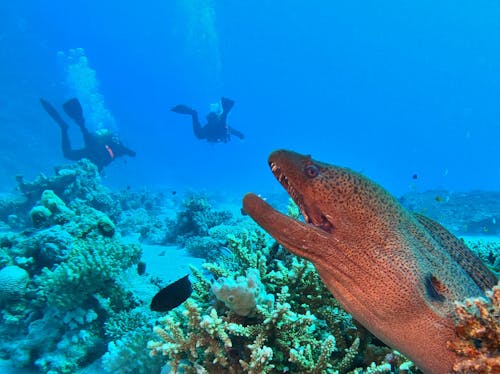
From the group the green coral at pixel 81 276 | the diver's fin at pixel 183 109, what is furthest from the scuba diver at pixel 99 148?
the green coral at pixel 81 276

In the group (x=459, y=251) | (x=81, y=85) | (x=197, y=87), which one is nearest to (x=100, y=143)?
(x=459, y=251)

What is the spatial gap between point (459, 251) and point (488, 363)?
975 millimetres

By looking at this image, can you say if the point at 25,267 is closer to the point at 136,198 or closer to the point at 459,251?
the point at 459,251

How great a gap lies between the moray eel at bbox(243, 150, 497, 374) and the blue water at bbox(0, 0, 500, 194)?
340ft

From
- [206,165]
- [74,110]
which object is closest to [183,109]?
[74,110]

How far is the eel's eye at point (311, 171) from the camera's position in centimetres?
193

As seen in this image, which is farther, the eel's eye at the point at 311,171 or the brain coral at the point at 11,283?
the brain coral at the point at 11,283

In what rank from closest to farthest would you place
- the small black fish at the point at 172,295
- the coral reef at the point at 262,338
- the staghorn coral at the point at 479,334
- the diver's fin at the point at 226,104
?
the staghorn coral at the point at 479,334
the coral reef at the point at 262,338
the small black fish at the point at 172,295
the diver's fin at the point at 226,104

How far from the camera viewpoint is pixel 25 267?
5598 millimetres

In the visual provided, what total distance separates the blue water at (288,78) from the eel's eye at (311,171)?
103 m

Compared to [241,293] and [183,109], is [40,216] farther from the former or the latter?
[183,109]

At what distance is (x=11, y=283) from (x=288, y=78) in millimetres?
190339

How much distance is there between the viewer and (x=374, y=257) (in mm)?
1729

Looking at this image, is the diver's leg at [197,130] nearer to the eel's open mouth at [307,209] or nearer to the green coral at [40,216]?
the green coral at [40,216]
